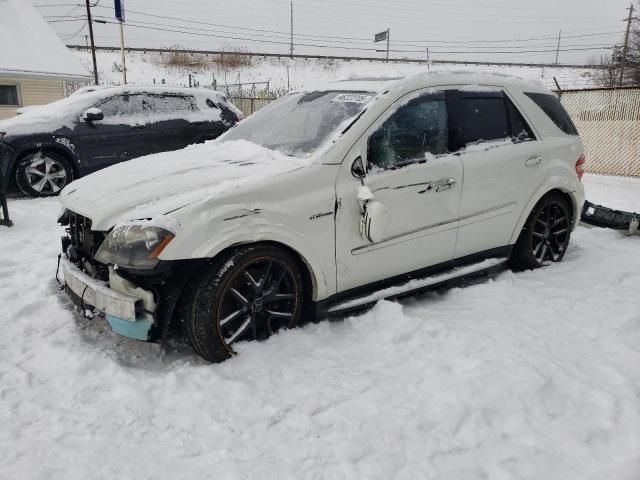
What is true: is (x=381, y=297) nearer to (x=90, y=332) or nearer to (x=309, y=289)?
(x=309, y=289)

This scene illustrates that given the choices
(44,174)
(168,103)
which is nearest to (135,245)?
(44,174)

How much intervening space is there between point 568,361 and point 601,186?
767 centimetres

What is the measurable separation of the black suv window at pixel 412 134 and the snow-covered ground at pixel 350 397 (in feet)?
3.33

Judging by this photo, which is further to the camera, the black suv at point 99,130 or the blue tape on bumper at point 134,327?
the black suv at point 99,130

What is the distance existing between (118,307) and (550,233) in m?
3.69

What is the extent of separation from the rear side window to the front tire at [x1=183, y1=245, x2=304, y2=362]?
2.74 metres

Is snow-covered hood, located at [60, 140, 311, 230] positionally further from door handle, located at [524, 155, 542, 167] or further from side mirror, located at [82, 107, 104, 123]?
side mirror, located at [82, 107, 104, 123]

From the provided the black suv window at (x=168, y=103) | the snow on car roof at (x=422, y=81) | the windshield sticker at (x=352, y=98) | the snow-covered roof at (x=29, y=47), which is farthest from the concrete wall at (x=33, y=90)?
the windshield sticker at (x=352, y=98)

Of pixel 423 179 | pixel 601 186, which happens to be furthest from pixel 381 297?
pixel 601 186

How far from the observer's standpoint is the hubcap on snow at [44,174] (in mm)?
7367

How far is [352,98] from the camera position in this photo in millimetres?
3541

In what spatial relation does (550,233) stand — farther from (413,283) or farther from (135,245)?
(135,245)

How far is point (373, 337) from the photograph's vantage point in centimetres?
320

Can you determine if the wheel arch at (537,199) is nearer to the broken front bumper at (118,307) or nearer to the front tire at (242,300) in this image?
the front tire at (242,300)
